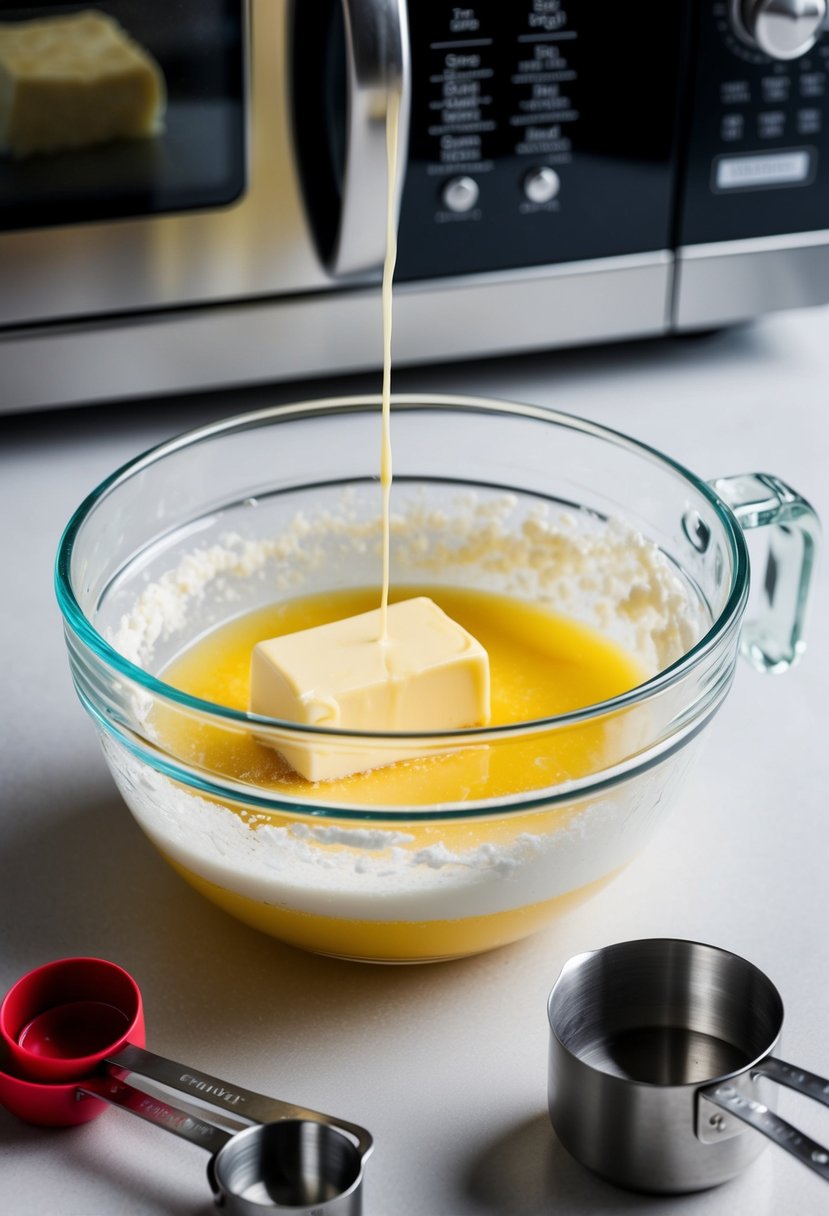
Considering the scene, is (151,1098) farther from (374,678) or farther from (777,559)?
(777,559)

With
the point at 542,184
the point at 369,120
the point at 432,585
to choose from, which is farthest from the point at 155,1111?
the point at 542,184

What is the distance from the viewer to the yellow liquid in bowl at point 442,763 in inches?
29.7

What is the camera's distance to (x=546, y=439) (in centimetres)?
102

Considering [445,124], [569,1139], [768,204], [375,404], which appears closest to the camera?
[569,1139]

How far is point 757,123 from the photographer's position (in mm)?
1333

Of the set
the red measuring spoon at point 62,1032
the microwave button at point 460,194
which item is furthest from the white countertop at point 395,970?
the microwave button at point 460,194

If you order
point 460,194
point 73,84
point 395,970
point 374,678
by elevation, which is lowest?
point 395,970

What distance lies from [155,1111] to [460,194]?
84cm

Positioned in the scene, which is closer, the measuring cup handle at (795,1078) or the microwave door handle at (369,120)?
the measuring cup handle at (795,1078)

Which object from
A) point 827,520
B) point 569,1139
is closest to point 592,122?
point 827,520

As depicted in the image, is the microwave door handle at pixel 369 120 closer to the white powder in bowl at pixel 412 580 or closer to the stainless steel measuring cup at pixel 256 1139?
the white powder in bowl at pixel 412 580

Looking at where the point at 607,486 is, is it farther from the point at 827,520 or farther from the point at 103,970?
the point at 103,970

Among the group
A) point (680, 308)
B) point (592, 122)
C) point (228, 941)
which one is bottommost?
point (228, 941)

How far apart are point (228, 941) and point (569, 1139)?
0.78ft
